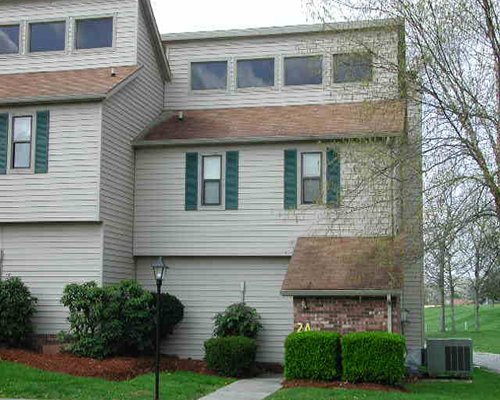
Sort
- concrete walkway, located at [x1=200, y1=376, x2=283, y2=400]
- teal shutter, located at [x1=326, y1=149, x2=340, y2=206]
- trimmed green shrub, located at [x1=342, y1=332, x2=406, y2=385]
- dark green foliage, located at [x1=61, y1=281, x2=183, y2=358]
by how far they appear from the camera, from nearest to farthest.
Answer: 1. concrete walkway, located at [x1=200, y1=376, x2=283, y2=400]
2. trimmed green shrub, located at [x1=342, y1=332, x2=406, y2=385]
3. dark green foliage, located at [x1=61, y1=281, x2=183, y2=358]
4. teal shutter, located at [x1=326, y1=149, x2=340, y2=206]

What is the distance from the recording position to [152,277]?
21.2 m

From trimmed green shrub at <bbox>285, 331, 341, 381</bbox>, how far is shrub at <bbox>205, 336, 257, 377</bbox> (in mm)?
1859

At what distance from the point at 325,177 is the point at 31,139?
7.57 m

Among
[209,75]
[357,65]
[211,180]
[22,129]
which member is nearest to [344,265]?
[211,180]

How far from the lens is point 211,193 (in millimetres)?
21031

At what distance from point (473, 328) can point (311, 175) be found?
39.4 meters

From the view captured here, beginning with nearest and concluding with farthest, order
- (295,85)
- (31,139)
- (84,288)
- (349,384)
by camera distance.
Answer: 1. (349,384)
2. (84,288)
3. (31,139)
4. (295,85)

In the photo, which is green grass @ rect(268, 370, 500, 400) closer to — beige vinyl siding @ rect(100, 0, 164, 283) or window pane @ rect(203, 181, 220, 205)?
beige vinyl siding @ rect(100, 0, 164, 283)

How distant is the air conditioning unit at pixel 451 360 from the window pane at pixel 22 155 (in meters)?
11.0

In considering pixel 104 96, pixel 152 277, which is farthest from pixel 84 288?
pixel 104 96

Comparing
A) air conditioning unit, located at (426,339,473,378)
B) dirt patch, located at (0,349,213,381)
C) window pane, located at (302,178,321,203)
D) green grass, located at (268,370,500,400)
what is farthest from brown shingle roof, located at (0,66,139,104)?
air conditioning unit, located at (426,339,473,378)

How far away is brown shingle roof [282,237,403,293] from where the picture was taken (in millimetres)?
17219

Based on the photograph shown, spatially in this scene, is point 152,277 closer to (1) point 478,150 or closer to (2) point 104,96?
(2) point 104,96

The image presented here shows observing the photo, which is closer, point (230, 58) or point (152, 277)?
point (152, 277)
